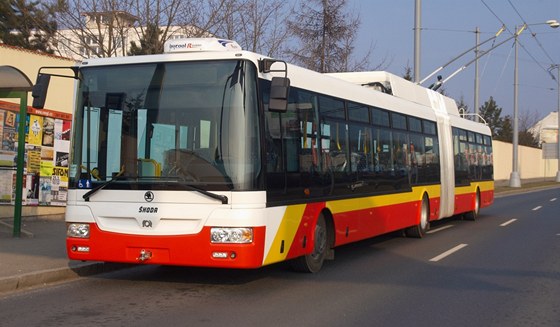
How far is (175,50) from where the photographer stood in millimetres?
8125

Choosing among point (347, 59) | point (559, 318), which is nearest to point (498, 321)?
point (559, 318)

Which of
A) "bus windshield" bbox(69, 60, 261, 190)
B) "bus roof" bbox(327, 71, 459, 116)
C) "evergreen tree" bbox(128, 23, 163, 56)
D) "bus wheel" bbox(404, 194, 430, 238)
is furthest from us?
"evergreen tree" bbox(128, 23, 163, 56)

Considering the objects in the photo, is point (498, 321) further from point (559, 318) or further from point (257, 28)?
point (257, 28)

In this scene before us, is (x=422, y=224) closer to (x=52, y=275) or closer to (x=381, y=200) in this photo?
(x=381, y=200)

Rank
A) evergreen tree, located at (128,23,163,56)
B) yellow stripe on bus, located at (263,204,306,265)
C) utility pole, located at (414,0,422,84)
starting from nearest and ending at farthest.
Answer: yellow stripe on bus, located at (263,204,306,265)
evergreen tree, located at (128,23,163,56)
utility pole, located at (414,0,422,84)

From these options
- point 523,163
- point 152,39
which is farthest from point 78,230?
point 523,163

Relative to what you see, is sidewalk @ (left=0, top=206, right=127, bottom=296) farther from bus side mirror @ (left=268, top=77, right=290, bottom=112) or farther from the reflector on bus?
bus side mirror @ (left=268, top=77, right=290, bottom=112)

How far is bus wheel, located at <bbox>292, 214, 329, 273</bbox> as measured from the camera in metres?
9.04

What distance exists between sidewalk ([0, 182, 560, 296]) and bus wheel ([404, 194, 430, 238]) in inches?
273

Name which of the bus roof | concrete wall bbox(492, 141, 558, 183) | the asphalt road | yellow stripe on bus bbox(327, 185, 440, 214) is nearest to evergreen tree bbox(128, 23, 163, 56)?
the bus roof

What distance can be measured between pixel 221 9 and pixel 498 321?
547 inches

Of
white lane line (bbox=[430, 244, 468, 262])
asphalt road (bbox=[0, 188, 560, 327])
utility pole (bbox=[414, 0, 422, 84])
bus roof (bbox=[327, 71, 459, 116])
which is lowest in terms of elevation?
asphalt road (bbox=[0, 188, 560, 327])

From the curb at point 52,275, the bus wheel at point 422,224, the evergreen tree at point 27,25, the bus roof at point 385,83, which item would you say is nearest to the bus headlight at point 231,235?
the curb at point 52,275

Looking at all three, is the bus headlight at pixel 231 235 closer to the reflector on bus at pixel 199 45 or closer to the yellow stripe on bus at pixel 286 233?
the yellow stripe on bus at pixel 286 233
